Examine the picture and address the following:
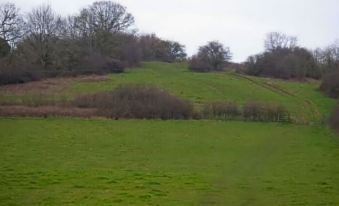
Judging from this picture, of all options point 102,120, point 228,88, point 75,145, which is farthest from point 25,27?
point 75,145

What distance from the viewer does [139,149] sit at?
31.1m

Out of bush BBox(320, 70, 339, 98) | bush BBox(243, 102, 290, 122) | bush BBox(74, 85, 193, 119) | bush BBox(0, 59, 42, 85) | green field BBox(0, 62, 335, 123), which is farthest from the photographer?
bush BBox(320, 70, 339, 98)

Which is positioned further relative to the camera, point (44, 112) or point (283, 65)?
point (283, 65)

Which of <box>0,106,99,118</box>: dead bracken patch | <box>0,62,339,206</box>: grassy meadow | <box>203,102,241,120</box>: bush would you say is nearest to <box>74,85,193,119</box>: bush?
<box>203,102,241,120</box>: bush

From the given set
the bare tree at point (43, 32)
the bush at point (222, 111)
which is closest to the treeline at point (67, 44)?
the bare tree at point (43, 32)

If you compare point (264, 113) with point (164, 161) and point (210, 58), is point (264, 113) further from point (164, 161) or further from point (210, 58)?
point (210, 58)

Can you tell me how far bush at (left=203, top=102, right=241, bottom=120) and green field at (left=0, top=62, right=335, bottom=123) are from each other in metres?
6.28

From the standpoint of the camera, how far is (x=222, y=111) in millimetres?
55594

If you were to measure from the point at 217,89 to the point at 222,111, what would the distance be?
59.1ft

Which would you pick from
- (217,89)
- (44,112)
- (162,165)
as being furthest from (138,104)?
(162,165)

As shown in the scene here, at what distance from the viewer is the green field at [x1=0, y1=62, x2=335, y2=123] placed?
198ft

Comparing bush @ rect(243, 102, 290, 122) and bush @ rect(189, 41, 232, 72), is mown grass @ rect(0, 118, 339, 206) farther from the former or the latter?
bush @ rect(189, 41, 232, 72)

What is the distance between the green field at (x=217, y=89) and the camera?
6047cm

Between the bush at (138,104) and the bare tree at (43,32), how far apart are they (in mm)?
28027
